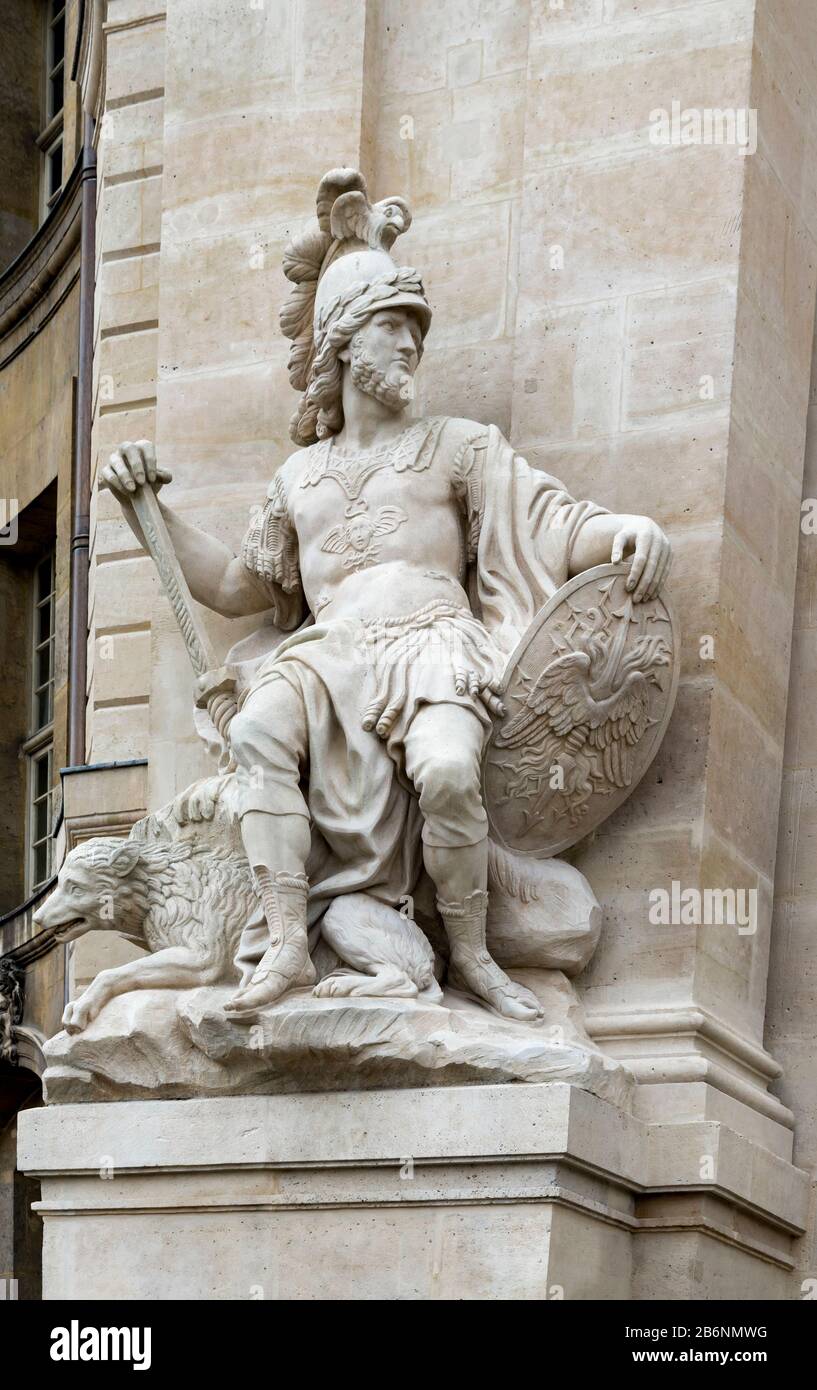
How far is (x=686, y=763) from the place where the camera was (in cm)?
966

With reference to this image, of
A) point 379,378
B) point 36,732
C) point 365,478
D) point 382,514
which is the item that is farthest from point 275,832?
point 36,732

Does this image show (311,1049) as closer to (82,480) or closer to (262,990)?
(262,990)

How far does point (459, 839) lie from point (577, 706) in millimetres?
703

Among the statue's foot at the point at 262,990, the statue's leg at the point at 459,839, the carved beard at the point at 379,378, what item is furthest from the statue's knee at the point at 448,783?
the carved beard at the point at 379,378

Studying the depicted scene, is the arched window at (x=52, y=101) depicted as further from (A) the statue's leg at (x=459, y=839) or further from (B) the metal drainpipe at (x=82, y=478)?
(A) the statue's leg at (x=459, y=839)

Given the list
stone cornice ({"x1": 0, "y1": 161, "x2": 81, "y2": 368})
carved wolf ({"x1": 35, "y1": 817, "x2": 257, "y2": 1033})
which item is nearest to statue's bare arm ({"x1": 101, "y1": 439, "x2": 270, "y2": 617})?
carved wolf ({"x1": 35, "y1": 817, "x2": 257, "y2": 1033})

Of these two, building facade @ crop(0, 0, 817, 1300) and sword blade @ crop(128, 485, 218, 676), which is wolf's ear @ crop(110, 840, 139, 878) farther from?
building facade @ crop(0, 0, 817, 1300)

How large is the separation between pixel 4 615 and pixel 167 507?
11447 millimetres

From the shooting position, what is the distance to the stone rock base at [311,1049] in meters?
8.68

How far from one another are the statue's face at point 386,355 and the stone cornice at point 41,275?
29.8 ft

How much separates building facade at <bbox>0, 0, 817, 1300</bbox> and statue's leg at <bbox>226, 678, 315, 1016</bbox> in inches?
49.0

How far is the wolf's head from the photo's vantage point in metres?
9.42

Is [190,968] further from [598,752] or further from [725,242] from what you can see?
[725,242]
